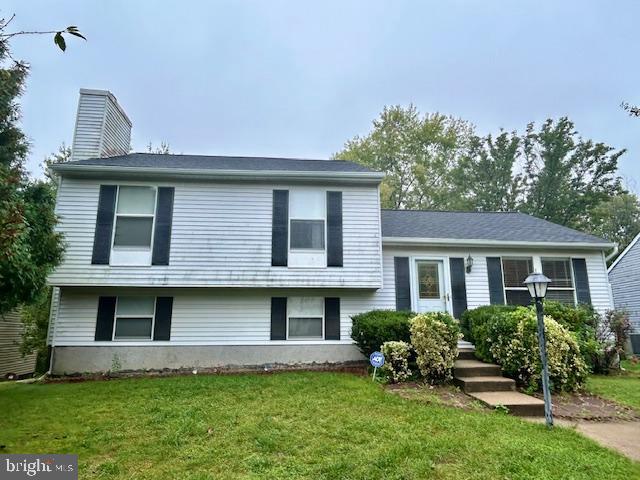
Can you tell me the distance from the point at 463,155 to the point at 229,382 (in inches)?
914

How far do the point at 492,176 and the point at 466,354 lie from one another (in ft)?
64.1

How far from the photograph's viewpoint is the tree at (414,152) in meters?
23.9

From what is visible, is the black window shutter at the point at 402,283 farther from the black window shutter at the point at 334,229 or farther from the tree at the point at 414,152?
the tree at the point at 414,152

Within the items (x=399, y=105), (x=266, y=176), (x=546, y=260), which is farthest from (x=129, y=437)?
(x=399, y=105)

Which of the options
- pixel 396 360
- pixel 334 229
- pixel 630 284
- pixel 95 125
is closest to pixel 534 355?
pixel 396 360

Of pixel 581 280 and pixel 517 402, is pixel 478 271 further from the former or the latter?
pixel 517 402

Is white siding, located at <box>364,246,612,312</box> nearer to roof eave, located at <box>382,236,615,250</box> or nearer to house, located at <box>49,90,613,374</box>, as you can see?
house, located at <box>49,90,613,374</box>

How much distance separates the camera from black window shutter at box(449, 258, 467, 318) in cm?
922

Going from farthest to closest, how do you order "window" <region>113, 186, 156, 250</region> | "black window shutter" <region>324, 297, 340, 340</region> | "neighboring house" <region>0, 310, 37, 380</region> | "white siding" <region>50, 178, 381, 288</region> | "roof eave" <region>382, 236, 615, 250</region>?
"neighboring house" <region>0, 310, 37, 380</region>
"roof eave" <region>382, 236, 615, 250</region>
"black window shutter" <region>324, 297, 340, 340</region>
"window" <region>113, 186, 156, 250</region>
"white siding" <region>50, 178, 381, 288</region>

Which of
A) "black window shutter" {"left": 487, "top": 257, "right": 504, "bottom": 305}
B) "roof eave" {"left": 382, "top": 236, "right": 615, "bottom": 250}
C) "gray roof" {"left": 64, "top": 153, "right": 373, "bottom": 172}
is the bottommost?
"black window shutter" {"left": 487, "top": 257, "right": 504, "bottom": 305}


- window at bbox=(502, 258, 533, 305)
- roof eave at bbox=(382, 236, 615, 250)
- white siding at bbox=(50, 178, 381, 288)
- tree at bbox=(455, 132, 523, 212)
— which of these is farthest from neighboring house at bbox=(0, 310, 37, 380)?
tree at bbox=(455, 132, 523, 212)

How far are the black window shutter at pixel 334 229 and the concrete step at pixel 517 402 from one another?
4031mm

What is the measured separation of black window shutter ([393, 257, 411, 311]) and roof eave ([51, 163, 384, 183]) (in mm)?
2164

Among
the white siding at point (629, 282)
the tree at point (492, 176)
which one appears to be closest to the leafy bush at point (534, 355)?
the white siding at point (629, 282)
